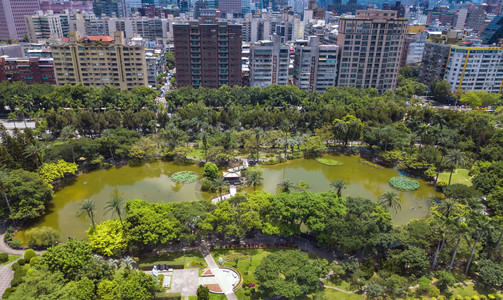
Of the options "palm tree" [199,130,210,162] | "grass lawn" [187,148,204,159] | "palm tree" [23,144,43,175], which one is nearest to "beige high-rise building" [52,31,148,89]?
"grass lawn" [187,148,204,159]

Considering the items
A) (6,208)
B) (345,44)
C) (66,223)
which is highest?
(345,44)

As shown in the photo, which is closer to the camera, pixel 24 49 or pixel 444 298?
pixel 444 298

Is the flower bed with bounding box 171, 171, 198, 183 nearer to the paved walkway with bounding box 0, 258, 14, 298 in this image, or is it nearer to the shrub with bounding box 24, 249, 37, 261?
the shrub with bounding box 24, 249, 37, 261

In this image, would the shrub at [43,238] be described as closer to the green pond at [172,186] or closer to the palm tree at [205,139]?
the green pond at [172,186]

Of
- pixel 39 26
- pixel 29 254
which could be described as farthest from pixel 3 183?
pixel 39 26

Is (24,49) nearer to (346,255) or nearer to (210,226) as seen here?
(210,226)

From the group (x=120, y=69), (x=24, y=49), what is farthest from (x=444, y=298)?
(x=24, y=49)

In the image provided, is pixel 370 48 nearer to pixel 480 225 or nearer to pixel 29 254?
pixel 480 225

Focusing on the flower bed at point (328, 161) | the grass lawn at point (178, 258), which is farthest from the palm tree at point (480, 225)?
the flower bed at point (328, 161)
